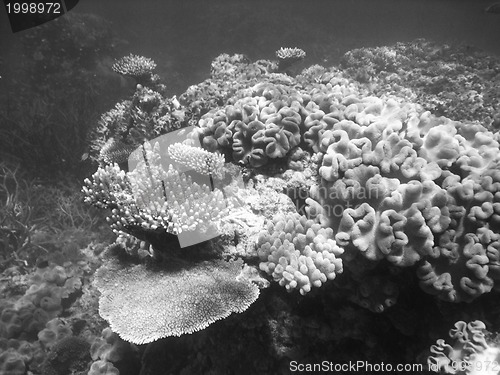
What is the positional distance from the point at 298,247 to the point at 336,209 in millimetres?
572

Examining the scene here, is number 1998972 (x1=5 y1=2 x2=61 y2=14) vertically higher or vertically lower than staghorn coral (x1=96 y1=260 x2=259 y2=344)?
higher

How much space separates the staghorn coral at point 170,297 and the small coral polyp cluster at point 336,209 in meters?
0.01

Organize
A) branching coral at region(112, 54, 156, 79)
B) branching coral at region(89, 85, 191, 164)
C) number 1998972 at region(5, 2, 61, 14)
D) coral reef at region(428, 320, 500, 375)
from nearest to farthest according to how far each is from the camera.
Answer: coral reef at region(428, 320, 500, 375) < branching coral at region(89, 85, 191, 164) < branching coral at region(112, 54, 156, 79) < number 1998972 at region(5, 2, 61, 14)

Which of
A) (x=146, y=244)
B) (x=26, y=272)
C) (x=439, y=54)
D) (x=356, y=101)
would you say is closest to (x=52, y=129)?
(x=26, y=272)

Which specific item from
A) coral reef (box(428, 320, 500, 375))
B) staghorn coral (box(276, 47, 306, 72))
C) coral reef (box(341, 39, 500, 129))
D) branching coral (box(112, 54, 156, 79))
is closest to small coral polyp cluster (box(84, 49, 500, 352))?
coral reef (box(428, 320, 500, 375))

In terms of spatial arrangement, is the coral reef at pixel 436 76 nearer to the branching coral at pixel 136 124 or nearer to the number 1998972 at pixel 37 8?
the branching coral at pixel 136 124

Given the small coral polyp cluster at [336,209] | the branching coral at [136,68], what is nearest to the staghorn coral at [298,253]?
the small coral polyp cluster at [336,209]

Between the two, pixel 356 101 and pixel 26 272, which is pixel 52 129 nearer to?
pixel 26 272

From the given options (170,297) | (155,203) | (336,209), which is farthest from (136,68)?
(336,209)

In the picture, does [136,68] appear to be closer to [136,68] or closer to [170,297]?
[136,68]

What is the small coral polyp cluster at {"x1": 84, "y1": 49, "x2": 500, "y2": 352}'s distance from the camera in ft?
8.81

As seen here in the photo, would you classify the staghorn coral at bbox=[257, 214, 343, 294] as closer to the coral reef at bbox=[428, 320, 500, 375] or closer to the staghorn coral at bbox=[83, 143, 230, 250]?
the staghorn coral at bbox=[83, 143, 230, 250]

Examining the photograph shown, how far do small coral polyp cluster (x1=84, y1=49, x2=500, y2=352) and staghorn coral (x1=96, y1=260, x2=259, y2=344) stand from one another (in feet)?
0.04

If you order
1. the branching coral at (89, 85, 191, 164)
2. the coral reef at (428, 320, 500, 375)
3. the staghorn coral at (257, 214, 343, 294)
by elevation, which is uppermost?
the staghorn coral at (257, 214, 343, 294)
